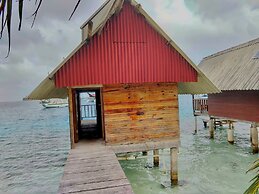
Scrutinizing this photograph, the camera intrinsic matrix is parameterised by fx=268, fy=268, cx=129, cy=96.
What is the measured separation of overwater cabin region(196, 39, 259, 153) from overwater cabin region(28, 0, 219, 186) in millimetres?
7019

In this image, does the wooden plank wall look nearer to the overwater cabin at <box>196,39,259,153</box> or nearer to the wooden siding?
the overwater cabin at <box>196,39,259,153</box>

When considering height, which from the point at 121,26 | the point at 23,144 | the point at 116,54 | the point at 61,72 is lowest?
the point at 23,144

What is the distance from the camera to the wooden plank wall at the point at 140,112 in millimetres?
11023

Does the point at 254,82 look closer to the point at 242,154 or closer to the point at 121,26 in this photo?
the point at 242,154

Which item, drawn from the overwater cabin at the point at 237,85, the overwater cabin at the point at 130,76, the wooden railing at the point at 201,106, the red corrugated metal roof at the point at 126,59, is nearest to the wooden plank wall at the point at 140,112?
the overwater cabin at the point at 130,76

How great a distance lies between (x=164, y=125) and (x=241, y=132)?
824 inches

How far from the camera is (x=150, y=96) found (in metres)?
11.4

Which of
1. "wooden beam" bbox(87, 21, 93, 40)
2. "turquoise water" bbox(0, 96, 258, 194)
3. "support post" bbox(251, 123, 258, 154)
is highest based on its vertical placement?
"wooden beam" bbox(87, 21, 93, 40)

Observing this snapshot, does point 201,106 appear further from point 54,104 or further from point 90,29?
point 54,104

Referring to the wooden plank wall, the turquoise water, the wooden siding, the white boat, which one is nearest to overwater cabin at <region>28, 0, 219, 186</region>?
the wooden plank wall

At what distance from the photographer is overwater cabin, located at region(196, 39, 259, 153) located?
17.4 meters

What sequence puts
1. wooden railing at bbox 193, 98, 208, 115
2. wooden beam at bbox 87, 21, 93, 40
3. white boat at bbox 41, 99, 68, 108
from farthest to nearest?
white boat at bbox 41, 99, 68, 108
wooden railing at bbox 193, 98, 208, 115
wooden beam at bbox 87, 21, 93, 40

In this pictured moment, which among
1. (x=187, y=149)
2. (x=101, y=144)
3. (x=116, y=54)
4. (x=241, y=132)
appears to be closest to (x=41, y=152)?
(x=187, y=149)

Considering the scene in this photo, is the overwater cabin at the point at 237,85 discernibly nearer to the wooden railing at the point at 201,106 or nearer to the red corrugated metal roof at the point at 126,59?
the wooden railing at the point at 201,106
